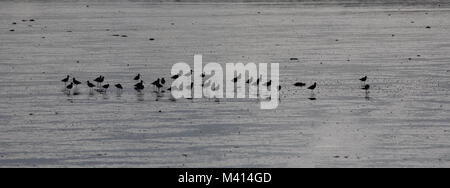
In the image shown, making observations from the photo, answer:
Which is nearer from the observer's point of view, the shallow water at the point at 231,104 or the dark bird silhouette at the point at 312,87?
the shallow water at the point at 231,104

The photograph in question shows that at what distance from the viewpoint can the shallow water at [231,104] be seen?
2189cm

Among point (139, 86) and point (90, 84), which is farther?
point (90, 84)

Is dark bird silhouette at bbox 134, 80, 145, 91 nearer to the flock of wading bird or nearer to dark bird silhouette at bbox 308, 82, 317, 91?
the flock of wading bird

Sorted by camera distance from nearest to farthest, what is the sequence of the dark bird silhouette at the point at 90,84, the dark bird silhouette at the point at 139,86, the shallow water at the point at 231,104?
1. the shallow water at the point at 231,104
2. the dark bird silhouette at the point at 139,86
3. the dark bird silhouette at the point at 90,84

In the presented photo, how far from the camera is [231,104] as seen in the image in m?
28.5

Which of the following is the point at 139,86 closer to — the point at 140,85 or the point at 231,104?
the point at 140,85

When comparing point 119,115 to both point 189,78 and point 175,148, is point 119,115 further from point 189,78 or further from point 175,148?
point 189,78

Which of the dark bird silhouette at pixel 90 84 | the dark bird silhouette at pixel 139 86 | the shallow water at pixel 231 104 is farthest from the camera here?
the dark bird silhouette at pixel 90 84

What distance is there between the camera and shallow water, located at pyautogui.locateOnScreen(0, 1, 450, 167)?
71.8ft

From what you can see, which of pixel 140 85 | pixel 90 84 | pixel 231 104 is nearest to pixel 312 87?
pixel 231 104

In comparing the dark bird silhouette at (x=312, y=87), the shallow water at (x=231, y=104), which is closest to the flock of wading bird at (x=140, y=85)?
the dark bird silhouette at (x=312, y=87)

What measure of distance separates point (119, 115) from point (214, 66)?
36.5ft

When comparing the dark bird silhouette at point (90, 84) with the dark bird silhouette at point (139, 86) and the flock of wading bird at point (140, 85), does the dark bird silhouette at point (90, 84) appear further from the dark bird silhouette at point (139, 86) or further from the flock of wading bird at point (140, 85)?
the dark bird silhouette at point (139, 86)
